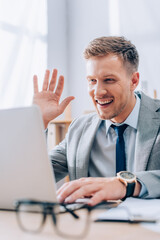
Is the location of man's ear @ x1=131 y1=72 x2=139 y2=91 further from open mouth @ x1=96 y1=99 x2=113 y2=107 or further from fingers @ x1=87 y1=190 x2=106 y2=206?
fingers @ x1=87 y1=190 x2=106 y2=206

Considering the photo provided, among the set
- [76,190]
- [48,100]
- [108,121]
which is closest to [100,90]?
[108,121]

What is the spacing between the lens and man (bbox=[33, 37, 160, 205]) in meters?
1.33

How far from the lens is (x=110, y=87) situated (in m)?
1.48

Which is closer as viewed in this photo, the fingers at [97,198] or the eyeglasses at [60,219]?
the eyeglasses at [60,219]

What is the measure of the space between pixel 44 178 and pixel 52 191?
0.03m

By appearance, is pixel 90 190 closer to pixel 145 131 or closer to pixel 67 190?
pixel 67 190

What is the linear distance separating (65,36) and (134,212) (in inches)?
154

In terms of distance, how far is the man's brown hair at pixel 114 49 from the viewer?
4.75 ft

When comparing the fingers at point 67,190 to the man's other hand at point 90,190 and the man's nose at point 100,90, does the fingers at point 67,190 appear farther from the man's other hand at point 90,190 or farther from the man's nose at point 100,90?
the man's nose at point 100,90

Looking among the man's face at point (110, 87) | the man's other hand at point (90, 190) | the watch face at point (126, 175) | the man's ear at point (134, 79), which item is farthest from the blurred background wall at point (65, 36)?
the man's other hand at point (90, 190)

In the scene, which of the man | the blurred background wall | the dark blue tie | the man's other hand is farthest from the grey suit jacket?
the blurred background wall

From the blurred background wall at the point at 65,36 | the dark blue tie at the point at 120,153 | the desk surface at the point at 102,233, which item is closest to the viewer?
the desk surface at the point at 102,233

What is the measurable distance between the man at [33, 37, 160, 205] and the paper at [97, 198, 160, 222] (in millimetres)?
419

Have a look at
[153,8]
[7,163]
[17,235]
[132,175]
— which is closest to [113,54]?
[132,175]
